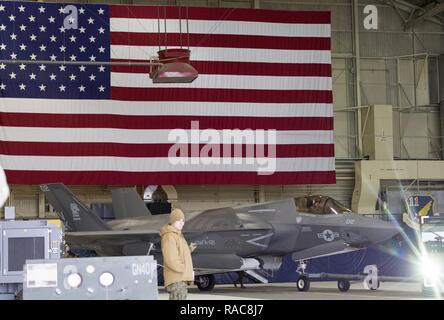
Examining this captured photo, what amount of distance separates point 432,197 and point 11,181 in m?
12.1

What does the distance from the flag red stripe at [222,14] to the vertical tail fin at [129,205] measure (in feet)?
16.3

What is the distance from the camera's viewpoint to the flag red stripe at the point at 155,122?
20.9 meters

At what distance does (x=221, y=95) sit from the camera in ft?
72.6

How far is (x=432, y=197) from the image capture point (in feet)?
77.0

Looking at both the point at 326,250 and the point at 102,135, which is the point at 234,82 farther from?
the point at 326,250

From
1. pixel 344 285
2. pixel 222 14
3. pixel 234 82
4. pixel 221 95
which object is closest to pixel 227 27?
pixel 222 14

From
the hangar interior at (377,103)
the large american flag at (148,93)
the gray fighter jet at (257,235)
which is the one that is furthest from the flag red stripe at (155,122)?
the gray fighter jet at (257,235)

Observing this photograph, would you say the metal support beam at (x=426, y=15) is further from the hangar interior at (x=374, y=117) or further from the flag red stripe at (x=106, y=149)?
the flag red stripe at (x=106, y=149)

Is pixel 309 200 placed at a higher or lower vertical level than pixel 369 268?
higher

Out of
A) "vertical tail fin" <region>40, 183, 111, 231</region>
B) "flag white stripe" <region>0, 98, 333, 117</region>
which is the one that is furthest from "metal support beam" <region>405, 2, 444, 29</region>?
"vertical tail fin" <region>40, 183, 111, 231</region>
